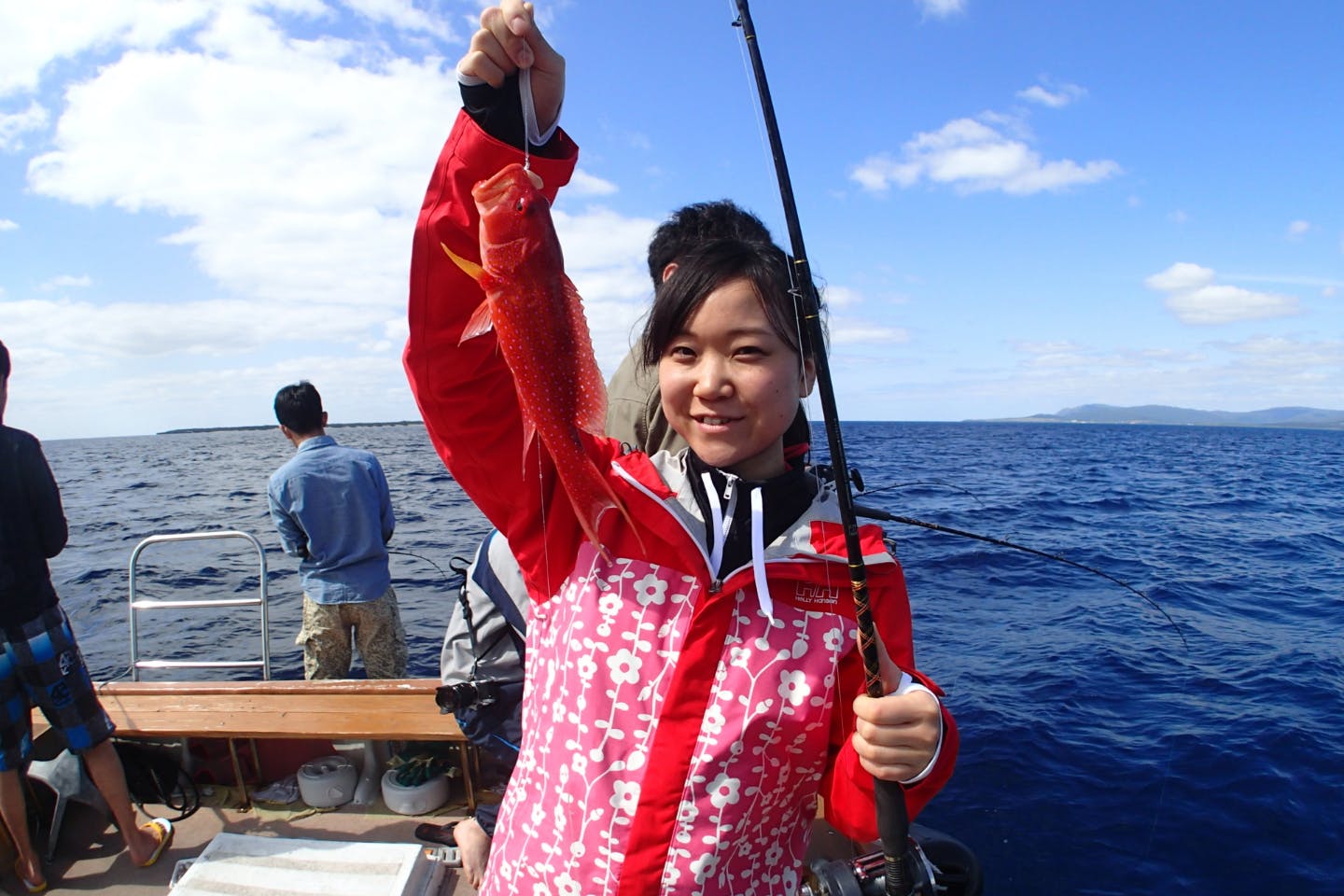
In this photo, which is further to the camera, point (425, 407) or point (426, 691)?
point (426, 691)

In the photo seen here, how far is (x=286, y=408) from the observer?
5.71 meters

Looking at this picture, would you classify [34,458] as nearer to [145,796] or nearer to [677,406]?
[145,796]

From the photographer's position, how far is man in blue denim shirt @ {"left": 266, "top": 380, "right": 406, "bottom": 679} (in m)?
5.68

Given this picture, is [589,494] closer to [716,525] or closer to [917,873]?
[716,525]

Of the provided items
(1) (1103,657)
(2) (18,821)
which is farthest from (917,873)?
(1) (1103,657)

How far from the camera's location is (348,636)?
605 cm

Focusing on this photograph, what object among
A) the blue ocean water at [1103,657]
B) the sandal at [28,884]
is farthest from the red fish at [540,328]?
the sandal at [28,884]

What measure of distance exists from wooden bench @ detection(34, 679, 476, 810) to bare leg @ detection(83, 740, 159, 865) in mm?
336

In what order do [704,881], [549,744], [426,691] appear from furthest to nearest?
[426,691] → [549,744] → [704,881]

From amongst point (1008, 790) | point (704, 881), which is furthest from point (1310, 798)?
point (704, 881)

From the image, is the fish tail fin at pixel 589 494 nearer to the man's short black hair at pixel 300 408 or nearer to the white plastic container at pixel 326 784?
the white plastic container at pixel 326 784

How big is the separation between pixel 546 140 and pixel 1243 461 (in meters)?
54.2

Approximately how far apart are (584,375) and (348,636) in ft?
17.0

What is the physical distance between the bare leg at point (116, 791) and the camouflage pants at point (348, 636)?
1.91 meters
